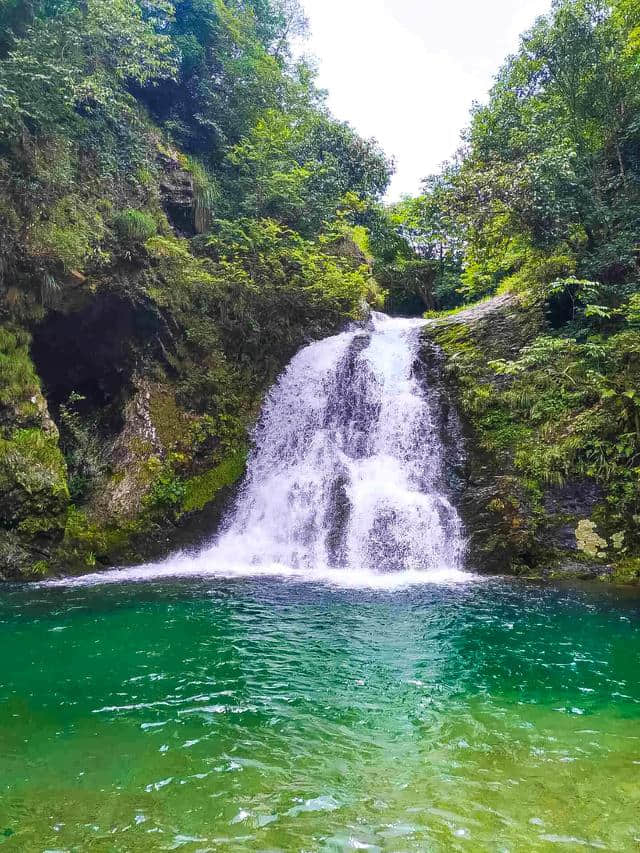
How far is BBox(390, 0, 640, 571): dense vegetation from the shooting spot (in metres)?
11.1

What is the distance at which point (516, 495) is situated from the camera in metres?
11.4

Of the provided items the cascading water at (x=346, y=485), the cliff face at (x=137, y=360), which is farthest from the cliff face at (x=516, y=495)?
the cliff face at (x=137, y=360)

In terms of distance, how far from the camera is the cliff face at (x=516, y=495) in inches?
409

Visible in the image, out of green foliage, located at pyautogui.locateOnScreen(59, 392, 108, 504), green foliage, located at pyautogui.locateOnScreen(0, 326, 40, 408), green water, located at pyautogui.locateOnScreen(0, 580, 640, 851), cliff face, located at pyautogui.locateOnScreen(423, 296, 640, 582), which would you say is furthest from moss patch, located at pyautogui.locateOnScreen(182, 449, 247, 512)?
cliff face, located at pyautogui.locateOnScreen(423, 296, 640, 582)

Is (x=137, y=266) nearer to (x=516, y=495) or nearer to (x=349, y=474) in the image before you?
(x=349, y=474)

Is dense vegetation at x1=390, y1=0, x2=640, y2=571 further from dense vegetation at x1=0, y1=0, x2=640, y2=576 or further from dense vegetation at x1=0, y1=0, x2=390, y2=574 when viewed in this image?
dense vegetation at x1=0, y1=0, x2=390, y2=574

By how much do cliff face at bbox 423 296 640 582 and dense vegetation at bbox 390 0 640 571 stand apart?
6cm

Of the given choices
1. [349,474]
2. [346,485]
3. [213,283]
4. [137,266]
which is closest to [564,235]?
[349,474]

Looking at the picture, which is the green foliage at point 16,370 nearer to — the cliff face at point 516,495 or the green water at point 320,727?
the green water at point 320,727

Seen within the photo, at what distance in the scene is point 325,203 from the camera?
1922cm

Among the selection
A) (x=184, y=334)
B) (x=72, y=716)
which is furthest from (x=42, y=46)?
(x=72, y=716)

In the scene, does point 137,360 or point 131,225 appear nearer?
point 131,225

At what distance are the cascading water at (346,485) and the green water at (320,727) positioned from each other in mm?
3046

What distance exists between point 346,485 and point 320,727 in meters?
8.42
